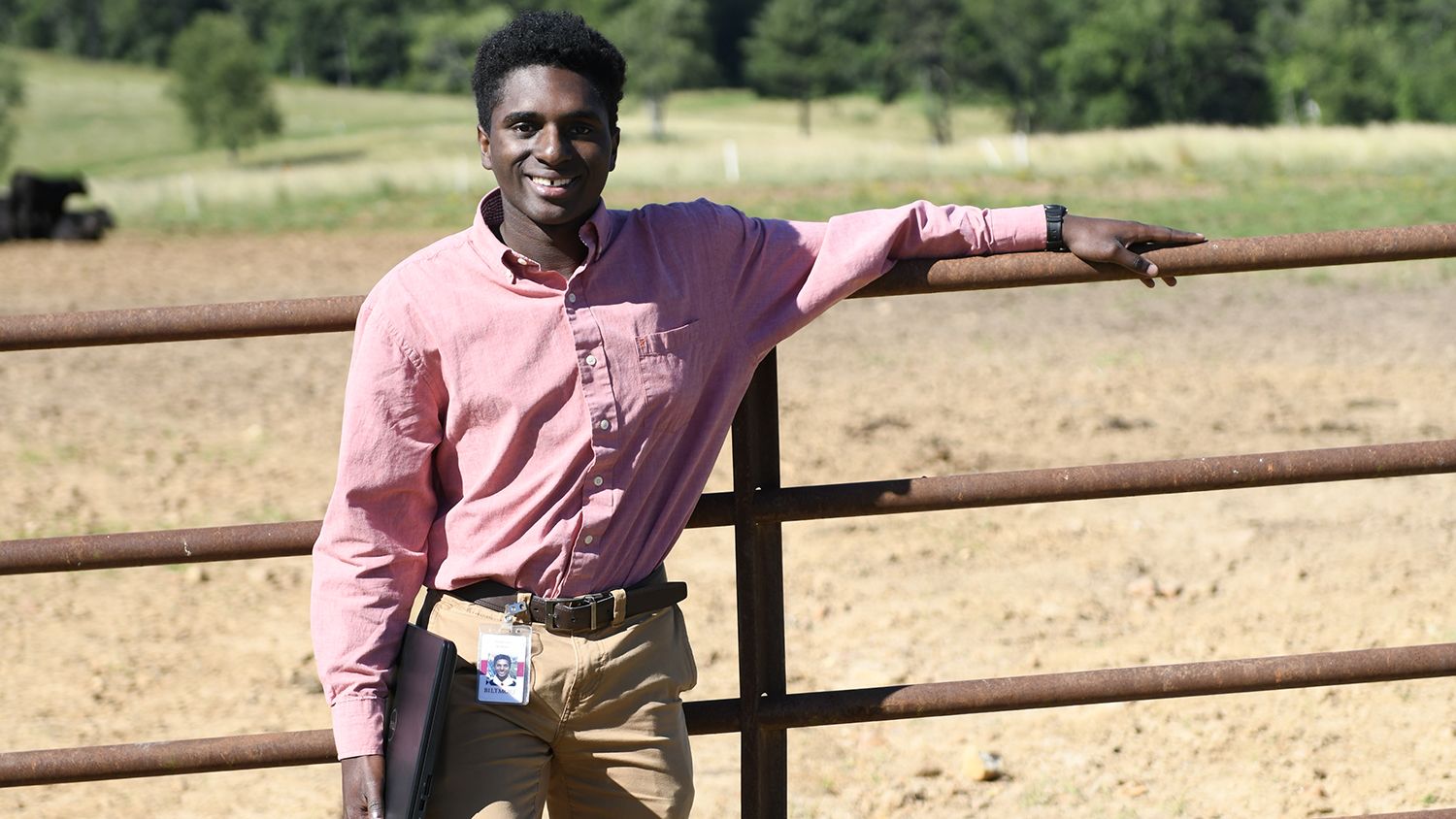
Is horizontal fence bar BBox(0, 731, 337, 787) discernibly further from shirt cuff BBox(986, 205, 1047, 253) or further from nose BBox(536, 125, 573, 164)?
shirt cuff BBox(986, 205, 1047, 253)

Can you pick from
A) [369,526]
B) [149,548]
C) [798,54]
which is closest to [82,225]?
[149,548]

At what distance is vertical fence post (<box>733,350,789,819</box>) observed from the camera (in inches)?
91.9

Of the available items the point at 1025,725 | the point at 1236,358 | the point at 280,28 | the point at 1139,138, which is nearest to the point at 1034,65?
the point at 1139,138

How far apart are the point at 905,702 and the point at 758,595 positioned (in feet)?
0.96

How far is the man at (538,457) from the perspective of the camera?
2004 mm

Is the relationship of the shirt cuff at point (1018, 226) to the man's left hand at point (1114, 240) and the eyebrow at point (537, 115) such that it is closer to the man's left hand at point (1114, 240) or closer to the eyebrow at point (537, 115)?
the man's left hand at point (1114, 240)

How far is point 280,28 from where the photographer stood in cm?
12144

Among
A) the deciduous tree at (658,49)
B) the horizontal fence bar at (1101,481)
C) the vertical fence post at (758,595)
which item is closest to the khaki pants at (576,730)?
the vertical fence post at (758,595)

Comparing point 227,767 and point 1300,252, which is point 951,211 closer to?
point 1300,252

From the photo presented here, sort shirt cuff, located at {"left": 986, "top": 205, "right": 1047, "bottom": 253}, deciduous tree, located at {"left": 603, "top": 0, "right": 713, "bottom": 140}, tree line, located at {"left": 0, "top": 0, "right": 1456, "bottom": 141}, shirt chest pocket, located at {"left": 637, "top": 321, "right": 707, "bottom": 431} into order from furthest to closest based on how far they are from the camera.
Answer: deciduous tree, located at {"left": 603, "top": 0, "right": 713, "bottom": 140} < tree line, located at {"left": 0, "top": 0, "right": 1456, "bottom": 141} < shirt cuff, located at {"left": 986, "top": 205, "right": 1047, "bottom": 253} < shirt chest pocket, located at {"left": 637, "top": 321, "right": 707, "bottom": 431}

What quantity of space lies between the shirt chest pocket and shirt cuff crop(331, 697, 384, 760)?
55cm

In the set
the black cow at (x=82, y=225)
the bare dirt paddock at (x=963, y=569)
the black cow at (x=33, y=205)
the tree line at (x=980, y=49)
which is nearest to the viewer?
the bare dirt paddock at (x=963, y=569)

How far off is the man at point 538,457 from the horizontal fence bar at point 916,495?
9.5 inches

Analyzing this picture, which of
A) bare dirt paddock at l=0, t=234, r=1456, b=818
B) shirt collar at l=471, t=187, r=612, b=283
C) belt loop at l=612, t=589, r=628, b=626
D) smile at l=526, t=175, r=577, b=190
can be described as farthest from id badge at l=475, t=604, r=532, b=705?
bare dirt paddock at l=0, t=234, r=1456, b=818
